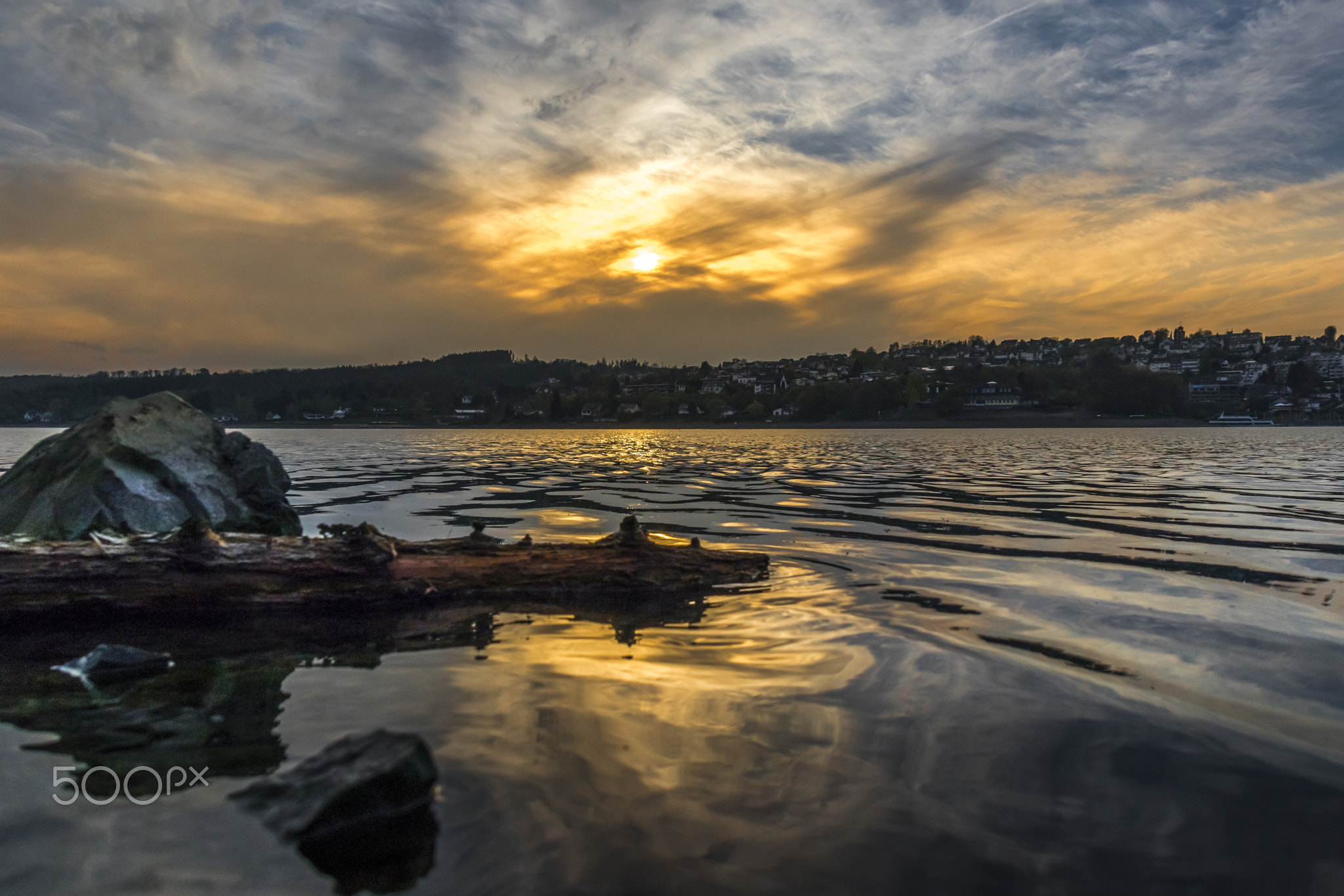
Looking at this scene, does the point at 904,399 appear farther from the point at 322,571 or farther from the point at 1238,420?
the point at 322,571

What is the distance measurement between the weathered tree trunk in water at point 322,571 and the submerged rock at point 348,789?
3.43 meters

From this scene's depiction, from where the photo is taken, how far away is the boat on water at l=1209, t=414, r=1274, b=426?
127 meters

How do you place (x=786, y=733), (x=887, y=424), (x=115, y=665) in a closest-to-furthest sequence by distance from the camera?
(x=786, y=733) → (x=115, y=665) → (x=887, y=424)

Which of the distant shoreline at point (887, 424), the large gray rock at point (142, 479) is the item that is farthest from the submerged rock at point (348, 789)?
the distant shoreline at point (887, 424)

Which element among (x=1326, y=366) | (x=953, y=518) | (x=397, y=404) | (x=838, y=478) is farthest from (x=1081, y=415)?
(x=397, y=404)

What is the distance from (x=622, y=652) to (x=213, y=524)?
25.7 feet

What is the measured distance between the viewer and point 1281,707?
Answer: 4.20 m

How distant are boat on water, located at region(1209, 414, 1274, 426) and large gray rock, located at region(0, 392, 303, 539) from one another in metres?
157

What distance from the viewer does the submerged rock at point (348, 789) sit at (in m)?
2.89

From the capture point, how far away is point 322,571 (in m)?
6.38

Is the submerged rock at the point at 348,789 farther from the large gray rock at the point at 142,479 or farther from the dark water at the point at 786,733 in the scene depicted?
the large gray rock at the point at 142,479

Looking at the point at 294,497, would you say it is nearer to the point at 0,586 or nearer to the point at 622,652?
the point at 0,586

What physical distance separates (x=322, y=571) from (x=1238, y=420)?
540 feet

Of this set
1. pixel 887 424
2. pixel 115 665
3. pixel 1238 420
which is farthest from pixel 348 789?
pixel 1238 420
